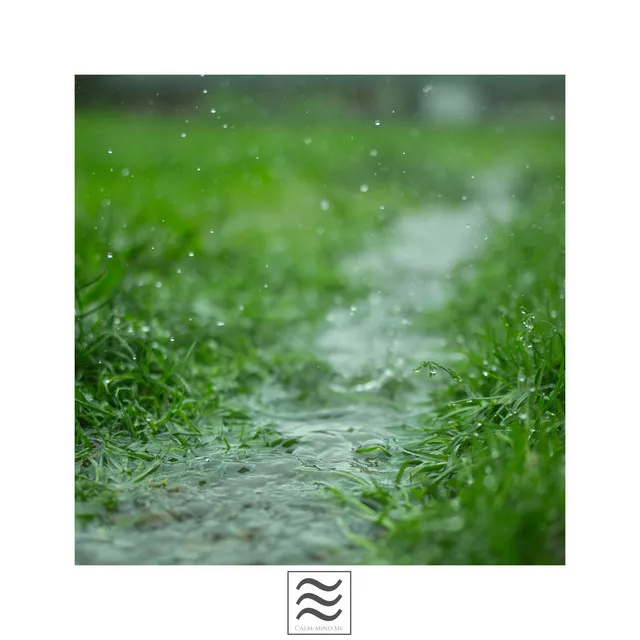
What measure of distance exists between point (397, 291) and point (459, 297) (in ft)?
1.38

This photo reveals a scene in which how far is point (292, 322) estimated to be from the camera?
348 centimetres

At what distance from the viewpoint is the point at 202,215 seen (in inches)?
189

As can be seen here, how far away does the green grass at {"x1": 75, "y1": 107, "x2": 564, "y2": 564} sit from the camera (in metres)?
1.75

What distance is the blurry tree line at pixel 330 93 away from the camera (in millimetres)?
2189

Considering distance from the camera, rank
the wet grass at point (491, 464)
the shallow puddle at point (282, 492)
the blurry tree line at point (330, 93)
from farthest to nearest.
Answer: the blurry tree line at point (330, 93), the shallow puddle at point (282, 492), the wet grass at point (491, 464)

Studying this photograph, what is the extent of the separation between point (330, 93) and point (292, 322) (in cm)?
157
